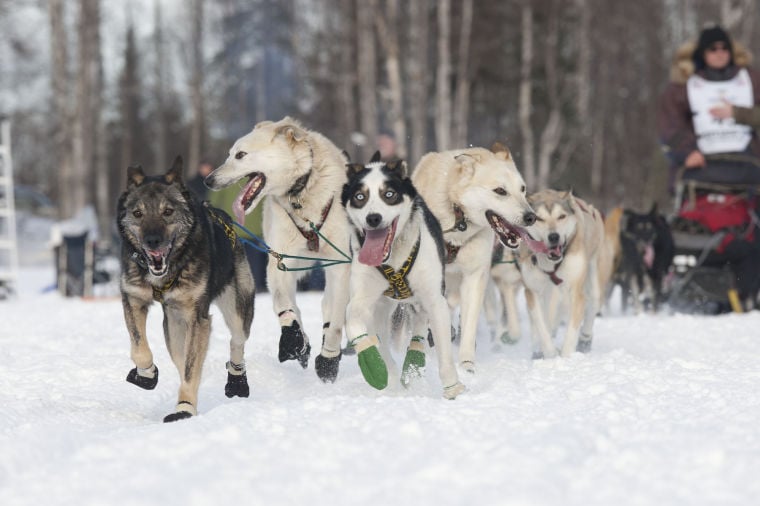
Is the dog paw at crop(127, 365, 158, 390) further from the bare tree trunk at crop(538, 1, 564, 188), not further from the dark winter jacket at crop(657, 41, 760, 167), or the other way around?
the bare tree trunk at crop(538, 1, 564, 188)

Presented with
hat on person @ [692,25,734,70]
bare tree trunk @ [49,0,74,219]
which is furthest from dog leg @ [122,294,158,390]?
bare tree trunk @ [49,0,74,219]

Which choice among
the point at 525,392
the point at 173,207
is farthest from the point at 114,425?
the point at 525,392

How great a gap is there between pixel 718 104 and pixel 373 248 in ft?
16.3

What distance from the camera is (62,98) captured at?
15.5 metres

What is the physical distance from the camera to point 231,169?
15.9 feet

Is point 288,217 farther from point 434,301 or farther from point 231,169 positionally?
point 434,301

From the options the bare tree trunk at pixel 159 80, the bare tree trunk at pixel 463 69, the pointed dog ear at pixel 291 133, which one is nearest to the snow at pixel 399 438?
the pointed dog ear at pixel 291 133

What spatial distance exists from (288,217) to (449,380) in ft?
4.49

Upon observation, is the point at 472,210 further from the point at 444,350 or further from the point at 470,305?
the point at 444,350

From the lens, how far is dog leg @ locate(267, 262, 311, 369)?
15.8 feet

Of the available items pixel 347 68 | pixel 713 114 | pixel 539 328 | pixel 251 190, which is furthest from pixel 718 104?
pixel 347 68

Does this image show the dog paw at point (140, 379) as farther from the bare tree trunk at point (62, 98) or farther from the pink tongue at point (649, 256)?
the bare tree trunk at point (62, 98)

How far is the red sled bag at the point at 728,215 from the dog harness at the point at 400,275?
4.50 meters

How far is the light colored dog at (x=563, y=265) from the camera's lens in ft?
18.1
